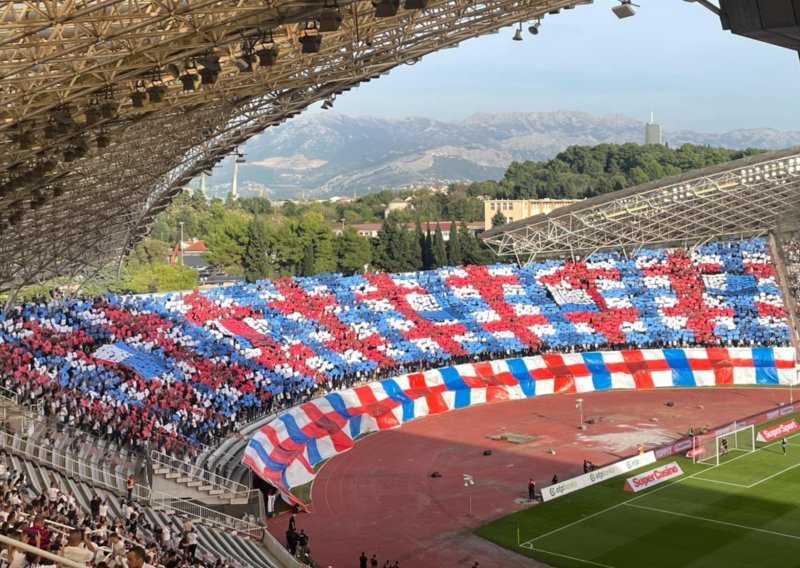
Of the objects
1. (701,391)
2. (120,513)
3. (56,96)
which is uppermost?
(56,96)

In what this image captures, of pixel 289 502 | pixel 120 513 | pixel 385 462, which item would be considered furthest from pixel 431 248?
pixel 120 513

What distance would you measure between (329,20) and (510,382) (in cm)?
4315

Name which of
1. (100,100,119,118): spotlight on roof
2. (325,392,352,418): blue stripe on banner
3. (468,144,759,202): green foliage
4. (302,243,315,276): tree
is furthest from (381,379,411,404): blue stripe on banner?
(468,144,759,202): green foliage

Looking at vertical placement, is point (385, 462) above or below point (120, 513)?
below

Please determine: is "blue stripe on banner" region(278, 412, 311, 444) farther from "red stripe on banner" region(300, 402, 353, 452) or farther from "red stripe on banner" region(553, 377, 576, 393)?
"red stripe on banner" region(553, 377, 576, 393)

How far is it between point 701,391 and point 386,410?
2157cm

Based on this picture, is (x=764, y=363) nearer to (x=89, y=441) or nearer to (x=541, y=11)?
(x=541, y=11)

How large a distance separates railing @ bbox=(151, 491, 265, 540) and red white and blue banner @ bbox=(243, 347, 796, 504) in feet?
36.2

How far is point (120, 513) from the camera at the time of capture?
2694 centimetres

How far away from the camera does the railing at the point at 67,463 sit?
28.1 meters

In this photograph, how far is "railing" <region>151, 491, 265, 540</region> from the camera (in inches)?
1227

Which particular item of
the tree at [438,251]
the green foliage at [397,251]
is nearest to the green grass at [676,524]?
the green foliage at [397,251]

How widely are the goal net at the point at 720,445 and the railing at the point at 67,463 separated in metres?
24.8

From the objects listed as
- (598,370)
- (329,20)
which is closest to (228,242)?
(598,370)
